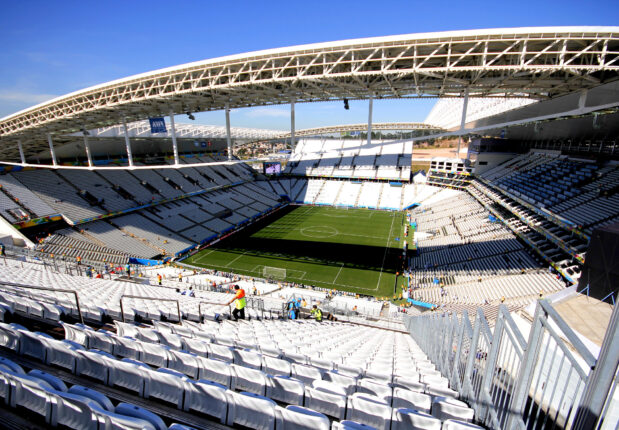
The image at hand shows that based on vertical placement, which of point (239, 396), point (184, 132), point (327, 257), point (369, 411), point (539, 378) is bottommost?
point (327, 257)

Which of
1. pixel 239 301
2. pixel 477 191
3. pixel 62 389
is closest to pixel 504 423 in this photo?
pixel 62 389

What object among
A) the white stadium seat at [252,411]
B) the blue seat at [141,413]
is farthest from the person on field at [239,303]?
the blue seat at [141,413]

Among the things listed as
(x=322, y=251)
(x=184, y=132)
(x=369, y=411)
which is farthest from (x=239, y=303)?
(x=184, y=132)

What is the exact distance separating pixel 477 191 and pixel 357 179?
20.5 m

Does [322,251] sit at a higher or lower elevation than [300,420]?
lower

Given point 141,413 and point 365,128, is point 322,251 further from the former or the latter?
point 365,128

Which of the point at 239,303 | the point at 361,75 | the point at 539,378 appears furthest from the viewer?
the point at 361,75

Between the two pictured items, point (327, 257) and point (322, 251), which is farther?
point (322, 251)

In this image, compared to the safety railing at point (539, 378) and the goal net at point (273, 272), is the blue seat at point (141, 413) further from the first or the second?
the goal net at point (273, 272)

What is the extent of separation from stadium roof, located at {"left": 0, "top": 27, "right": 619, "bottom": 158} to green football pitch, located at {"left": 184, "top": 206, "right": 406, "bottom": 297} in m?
13.5

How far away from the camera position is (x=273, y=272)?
25.2 meters

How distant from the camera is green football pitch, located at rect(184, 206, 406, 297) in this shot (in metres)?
24.3

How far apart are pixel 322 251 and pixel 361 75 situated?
A: 60.7 feet

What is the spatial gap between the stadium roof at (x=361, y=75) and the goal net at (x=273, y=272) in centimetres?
1336
